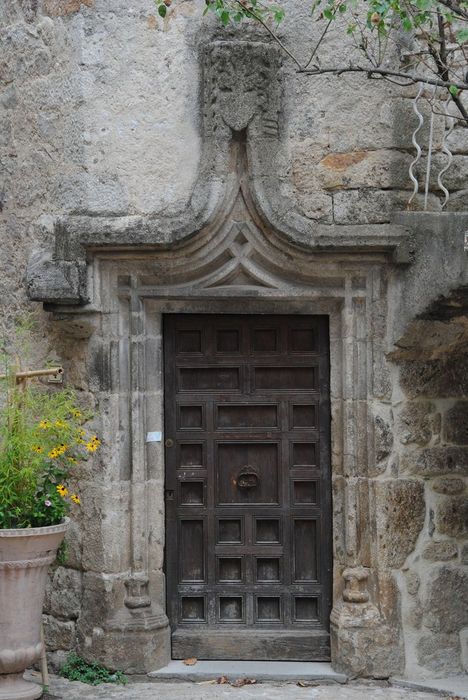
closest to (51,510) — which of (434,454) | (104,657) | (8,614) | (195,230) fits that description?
(8,614)

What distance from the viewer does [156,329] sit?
18.8 feet

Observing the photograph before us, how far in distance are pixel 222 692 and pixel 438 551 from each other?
4.29ft

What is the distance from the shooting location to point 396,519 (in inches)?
219

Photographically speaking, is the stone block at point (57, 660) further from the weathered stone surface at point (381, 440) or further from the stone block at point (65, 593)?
the weathered stone surface at point (381, 440)

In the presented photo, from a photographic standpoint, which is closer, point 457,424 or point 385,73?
point 385,73

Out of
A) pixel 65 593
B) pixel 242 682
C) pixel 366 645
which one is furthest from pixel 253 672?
pixel 65 593

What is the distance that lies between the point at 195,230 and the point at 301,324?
824mm

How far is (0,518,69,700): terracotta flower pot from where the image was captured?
4992 mm

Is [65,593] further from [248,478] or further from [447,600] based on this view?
[447,600]

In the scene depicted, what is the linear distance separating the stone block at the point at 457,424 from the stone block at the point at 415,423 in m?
0.10

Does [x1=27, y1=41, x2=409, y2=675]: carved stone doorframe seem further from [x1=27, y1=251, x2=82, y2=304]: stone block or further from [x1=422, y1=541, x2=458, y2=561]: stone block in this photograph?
[x1=422, y1=541, x2=458, y2=561]: stone block

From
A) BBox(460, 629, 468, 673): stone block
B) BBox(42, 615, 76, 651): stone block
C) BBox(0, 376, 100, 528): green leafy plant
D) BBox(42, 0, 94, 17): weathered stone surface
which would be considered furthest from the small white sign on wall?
BBox(42, 0, 94, 17): weathered stone surface

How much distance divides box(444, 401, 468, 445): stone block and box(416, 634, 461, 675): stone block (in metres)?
1.01

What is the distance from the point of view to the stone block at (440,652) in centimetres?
557
